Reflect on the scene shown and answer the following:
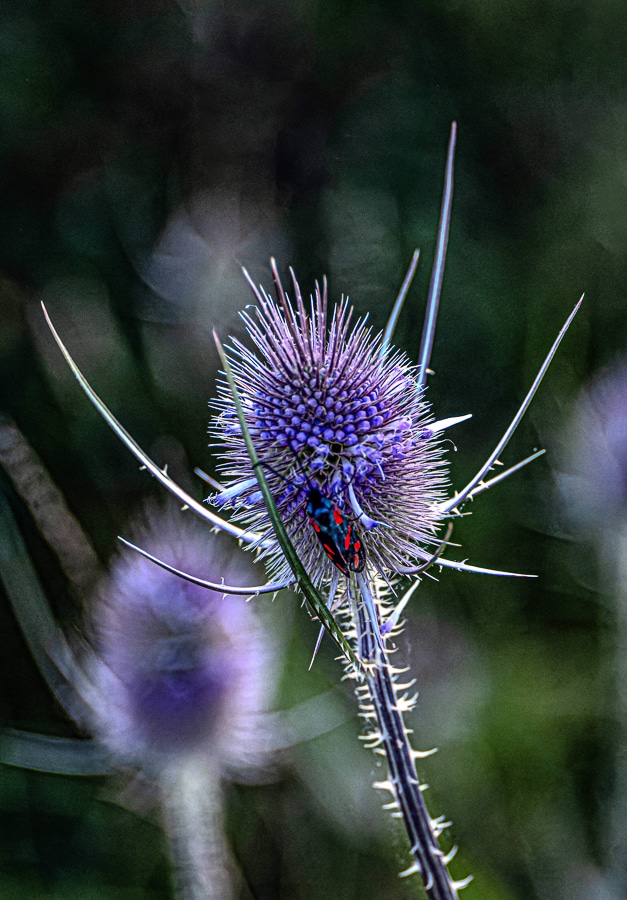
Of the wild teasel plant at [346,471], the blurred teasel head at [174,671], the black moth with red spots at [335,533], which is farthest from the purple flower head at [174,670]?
the black moth with red spots at [335,533]

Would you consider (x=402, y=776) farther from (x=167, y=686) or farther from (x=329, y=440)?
(x=167, y=686)

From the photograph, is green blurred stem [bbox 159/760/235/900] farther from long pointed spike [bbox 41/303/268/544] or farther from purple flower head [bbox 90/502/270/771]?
long pointed spike [bbox 41/303/268/544]

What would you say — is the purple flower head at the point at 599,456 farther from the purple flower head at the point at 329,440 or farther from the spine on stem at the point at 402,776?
the spine on stem at the point at 402,776

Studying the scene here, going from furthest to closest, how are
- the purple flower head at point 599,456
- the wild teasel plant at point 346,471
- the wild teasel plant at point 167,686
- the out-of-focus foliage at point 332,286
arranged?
the out-of-focus foliage at point 332,286 < the purple flower head at point 599,456 < the wild teasel plant at point 167,686 < the wild teasel plant at point 346,471

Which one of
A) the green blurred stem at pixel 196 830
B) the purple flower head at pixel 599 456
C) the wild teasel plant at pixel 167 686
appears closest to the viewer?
the green blurred stem at pixel 196 830

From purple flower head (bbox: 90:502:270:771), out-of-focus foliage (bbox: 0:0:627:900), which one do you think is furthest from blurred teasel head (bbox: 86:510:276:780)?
out-of-focus foliage (bbox: 0:0:627:900)

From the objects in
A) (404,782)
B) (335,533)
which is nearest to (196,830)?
(404,782)
